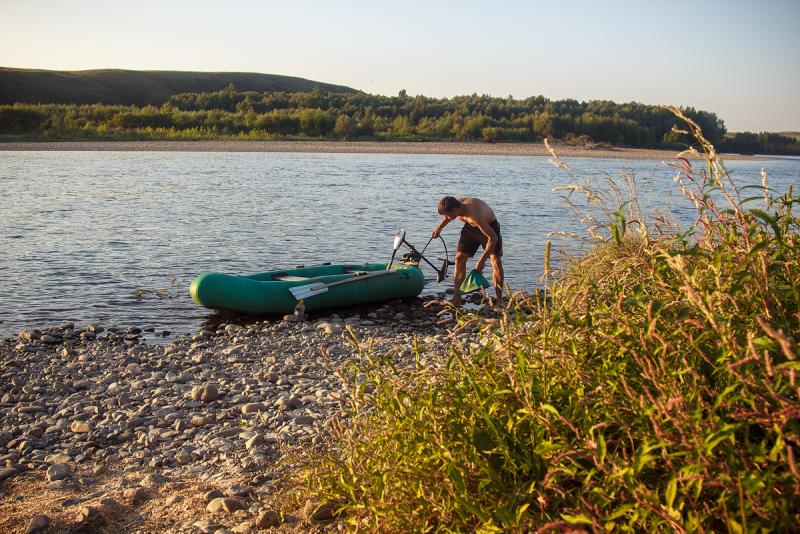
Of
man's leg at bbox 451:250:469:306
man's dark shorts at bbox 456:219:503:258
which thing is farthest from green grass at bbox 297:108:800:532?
man's leg at bbox 451:250:469:306

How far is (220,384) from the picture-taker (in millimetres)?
6980

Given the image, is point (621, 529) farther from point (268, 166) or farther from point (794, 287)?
point (268, 166)

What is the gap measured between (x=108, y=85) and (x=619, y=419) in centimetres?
8377

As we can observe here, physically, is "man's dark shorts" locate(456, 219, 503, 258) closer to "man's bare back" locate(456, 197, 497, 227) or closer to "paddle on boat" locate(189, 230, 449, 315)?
"man's bare back" locate(456, 197, 497, 227)

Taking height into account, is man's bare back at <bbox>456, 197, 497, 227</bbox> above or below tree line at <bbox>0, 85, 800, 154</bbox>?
below

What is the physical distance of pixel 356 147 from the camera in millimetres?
45531

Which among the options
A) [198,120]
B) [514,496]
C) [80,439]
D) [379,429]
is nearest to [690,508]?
[514,496]

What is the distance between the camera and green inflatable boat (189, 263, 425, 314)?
9.94 metres

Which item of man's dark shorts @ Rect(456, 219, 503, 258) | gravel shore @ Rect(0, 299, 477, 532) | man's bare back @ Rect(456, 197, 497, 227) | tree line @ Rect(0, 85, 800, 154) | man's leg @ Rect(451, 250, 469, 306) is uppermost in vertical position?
tree line @ Rect(0, 85, 800, 154)

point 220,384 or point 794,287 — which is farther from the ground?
point 794,287

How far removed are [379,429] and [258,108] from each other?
2344 inches

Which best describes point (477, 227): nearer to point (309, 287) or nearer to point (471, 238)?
point (471, 238)

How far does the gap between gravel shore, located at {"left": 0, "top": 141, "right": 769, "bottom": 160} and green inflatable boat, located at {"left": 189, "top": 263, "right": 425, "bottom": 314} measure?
32.3m

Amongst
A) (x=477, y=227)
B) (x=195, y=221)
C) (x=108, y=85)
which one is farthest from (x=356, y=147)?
(x=108, y=85)
